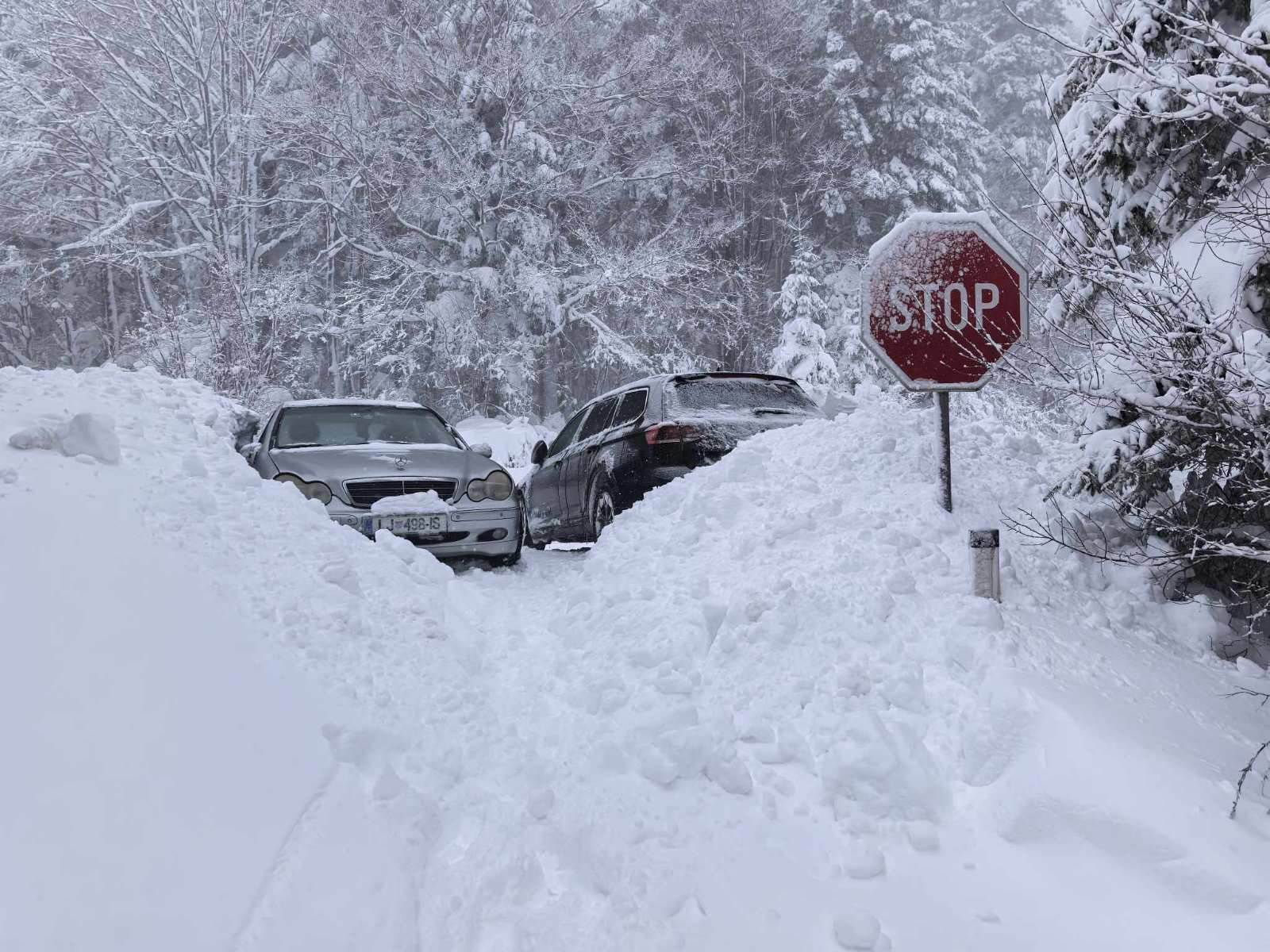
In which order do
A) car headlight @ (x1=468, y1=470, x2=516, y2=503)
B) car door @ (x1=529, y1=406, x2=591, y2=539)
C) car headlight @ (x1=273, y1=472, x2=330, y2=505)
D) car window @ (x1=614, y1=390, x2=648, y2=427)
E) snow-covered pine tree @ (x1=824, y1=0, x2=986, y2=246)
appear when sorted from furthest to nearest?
1. snow-covered pine tree @ (x1=824, y1=0, x2=986, y2=246)
2. car door @ (x1=529, y1=406, x2=591, y2=539)
3. car window @ (x1=614, y1=390, x2=648, y2=427)
4. car headlight @ (x1=468, y1=470, x2=516, y2=503)
5. car headlight @ (x1=273, y1=472, x2=330, y2=505)

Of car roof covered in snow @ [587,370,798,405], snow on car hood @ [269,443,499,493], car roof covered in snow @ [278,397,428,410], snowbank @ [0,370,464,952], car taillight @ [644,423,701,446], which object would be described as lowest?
snowbank @ [0,370,464,952]

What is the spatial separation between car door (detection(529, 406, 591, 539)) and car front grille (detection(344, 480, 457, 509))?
2.41 metres

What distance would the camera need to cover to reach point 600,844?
3.07 m

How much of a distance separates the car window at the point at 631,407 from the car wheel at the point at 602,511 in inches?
26.5

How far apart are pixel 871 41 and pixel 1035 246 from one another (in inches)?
882

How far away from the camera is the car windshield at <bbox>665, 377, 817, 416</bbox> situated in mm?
7195

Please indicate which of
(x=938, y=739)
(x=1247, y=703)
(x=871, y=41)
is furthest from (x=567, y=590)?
(x=871, y=41)

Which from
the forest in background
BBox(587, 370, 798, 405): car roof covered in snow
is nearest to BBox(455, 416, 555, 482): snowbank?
the forest in background

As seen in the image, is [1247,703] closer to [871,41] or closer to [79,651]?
[79,651]

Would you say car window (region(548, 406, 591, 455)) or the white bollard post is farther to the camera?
car window (region(548, 406, 591, 455))

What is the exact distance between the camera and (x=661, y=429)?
704cm

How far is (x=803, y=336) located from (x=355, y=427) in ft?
49.4

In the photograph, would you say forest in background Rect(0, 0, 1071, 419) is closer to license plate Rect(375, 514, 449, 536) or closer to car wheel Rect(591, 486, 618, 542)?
car wheel Rect(591, 486, 618, 542)

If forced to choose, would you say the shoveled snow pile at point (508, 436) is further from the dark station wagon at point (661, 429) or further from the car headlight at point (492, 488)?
the car headlight at point (492, 488)
